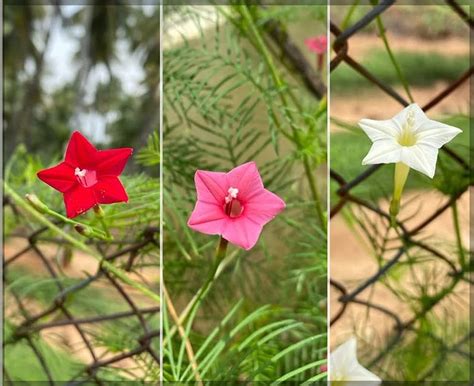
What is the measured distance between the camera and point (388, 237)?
1.29ft

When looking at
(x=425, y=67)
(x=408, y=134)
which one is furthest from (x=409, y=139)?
(x=425, y=67)

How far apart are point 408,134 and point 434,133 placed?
0.01m

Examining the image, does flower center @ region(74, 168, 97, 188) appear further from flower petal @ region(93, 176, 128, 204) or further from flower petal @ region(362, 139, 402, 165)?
flower petal @ region(362, 139, 402, 165)

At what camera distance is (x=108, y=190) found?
279 millimetres

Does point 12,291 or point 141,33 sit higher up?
point 141,33

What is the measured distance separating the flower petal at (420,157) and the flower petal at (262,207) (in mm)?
51

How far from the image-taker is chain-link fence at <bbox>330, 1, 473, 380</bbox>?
317mm

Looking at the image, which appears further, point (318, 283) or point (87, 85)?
point (87, 85)

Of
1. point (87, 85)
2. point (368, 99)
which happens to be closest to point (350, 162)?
point (368, 99)

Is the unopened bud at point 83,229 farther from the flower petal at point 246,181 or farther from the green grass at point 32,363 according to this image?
the green grass at point 32,363

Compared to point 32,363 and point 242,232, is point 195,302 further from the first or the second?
point 32,363

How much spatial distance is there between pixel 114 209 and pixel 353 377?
14 centimetres

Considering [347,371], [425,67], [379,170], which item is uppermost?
[425,67]

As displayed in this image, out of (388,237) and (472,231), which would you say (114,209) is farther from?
(472,231)
